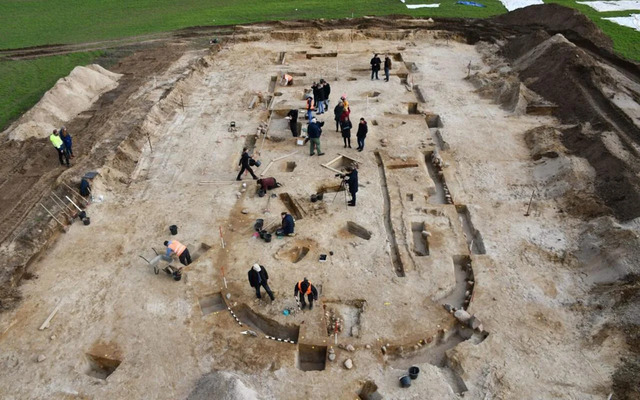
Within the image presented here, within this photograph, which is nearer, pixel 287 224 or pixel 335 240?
pixel 287 224

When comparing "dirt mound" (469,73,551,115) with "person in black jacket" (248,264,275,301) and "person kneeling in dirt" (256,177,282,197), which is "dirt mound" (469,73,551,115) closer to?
"person kneeling in dirt" (256,177,282,197)

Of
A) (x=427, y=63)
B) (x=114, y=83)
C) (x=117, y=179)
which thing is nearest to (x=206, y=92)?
(x=114, y=83)

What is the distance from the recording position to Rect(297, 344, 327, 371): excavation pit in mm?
10227

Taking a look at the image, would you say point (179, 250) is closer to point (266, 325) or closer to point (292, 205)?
point (266, 325)

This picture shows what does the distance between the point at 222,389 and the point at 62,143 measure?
469 inches

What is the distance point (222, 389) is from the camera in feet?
28.4

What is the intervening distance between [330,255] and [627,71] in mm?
19761

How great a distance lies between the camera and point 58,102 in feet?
67.2

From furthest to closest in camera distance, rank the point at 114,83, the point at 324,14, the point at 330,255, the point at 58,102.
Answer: the point at 324,14, the point at 114,83, the point at 58,102, the point at 330,255

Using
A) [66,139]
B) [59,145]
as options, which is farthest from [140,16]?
[59,145]

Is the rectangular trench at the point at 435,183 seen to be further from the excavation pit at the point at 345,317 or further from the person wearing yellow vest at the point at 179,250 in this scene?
the person wearing yellow vest at the point at 179,250

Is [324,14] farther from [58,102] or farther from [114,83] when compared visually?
[58,102]

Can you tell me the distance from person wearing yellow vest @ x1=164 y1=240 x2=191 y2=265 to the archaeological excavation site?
304mm

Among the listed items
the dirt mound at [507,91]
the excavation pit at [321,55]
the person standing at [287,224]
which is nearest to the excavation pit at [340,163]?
the person standing at [287,224]
